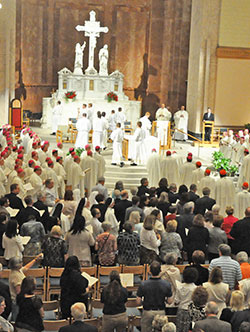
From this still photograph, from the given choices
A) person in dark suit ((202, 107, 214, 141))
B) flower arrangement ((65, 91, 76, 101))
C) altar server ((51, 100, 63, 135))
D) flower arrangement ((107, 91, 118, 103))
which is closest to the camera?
person in dark suit ((202, 107, 214, 141))

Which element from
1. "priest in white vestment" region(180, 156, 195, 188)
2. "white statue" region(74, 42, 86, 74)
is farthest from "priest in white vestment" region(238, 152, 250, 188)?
"white statue" region(74, 42, 86, 74)

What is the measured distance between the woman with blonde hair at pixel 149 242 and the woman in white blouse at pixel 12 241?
2.01 meters

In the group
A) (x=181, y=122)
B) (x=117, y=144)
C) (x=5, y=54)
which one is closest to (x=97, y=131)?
(x=117, y=144)

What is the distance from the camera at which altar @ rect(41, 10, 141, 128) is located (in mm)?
28328

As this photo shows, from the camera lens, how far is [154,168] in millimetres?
18797

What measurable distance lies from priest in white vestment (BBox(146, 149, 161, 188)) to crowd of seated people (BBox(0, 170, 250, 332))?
4.94m

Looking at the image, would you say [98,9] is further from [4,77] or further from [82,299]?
[82,299]

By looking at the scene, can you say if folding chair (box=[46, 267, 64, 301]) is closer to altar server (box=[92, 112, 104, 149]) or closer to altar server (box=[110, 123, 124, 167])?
altar server (box=[110, 123, 124, 167])

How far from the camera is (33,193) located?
14.8m

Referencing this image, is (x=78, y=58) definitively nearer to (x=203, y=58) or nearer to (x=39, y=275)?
(x=203, y=58)

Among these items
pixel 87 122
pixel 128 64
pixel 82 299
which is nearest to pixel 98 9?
pixel 128 64

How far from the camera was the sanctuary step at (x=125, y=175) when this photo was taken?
19.3 metres

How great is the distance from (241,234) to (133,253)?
7.13ft

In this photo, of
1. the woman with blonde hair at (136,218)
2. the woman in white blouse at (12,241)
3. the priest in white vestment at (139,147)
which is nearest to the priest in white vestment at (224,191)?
the priest in white vestment at (139,147)
